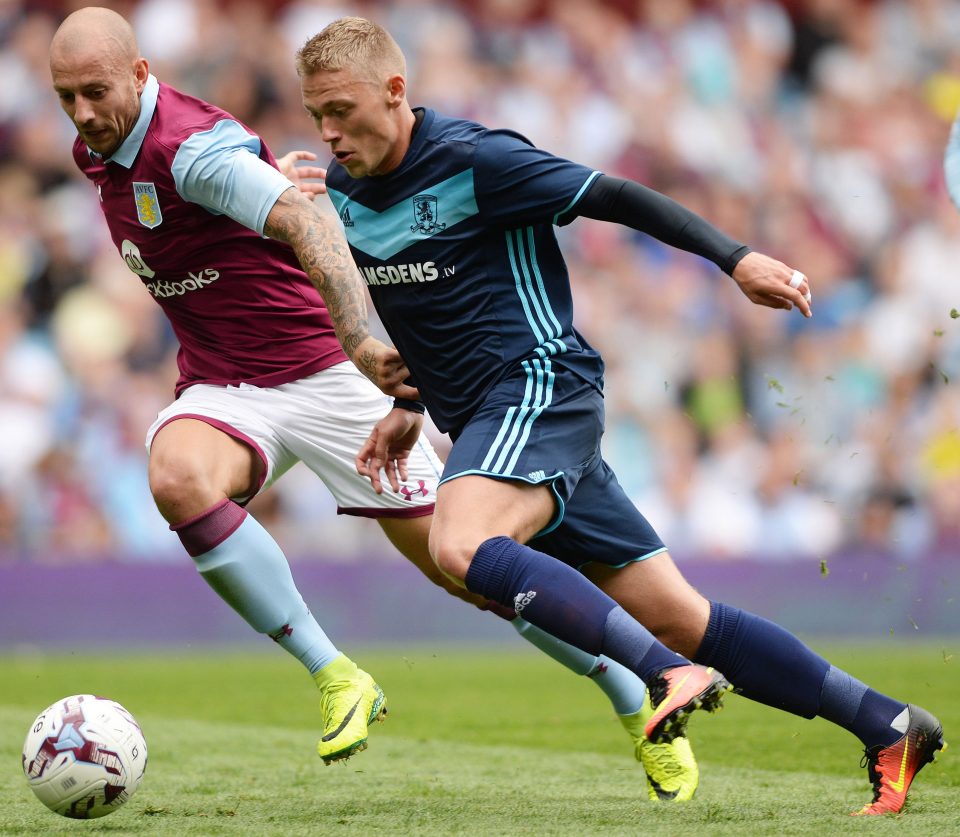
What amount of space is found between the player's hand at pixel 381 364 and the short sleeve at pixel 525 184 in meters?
0.56

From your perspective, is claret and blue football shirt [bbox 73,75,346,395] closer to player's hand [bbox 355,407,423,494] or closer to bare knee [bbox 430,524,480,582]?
player's hand [bbox 355,407,423,494]

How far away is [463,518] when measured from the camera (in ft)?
14.3

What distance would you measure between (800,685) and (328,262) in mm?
1986

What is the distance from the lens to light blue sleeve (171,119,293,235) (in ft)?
16.8

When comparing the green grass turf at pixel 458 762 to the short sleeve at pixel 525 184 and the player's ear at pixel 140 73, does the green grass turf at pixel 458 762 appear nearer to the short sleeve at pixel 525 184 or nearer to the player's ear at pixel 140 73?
the short sleeve at pixel 525 184

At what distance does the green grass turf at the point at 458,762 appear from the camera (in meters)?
4.45

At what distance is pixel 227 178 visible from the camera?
517 cm

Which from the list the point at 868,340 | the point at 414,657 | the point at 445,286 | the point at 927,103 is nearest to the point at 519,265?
the point at 445,286

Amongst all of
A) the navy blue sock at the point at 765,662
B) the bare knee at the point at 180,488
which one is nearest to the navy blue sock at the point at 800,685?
the navy blue sock at the point at 765,662

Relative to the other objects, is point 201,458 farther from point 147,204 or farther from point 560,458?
point 560,458

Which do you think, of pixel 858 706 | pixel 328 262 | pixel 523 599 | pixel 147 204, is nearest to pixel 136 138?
pixel 147 204

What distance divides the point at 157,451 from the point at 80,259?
316 inches

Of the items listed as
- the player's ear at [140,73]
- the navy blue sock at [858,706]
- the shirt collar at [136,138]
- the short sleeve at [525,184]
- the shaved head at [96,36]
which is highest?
the shaved head at [96,36]

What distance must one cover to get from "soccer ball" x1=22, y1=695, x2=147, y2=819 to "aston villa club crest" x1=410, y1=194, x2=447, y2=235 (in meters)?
1.77
